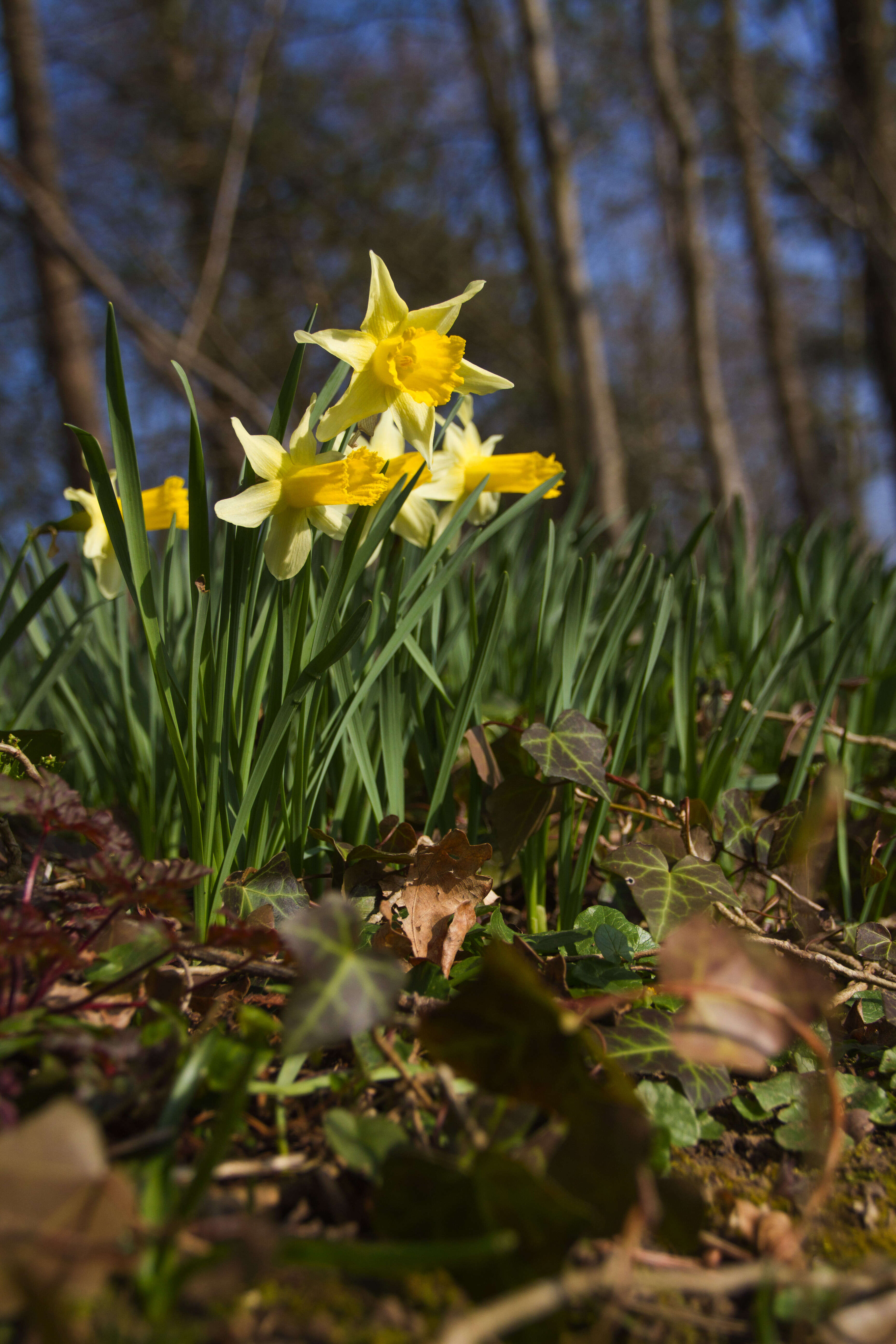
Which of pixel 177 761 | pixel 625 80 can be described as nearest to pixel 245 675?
pixel 177 761

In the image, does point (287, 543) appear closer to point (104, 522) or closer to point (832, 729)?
point (104, 522)

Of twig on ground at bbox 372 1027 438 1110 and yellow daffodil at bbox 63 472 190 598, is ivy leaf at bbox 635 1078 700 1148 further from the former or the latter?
yellow daffodil at bbox 63 472 190 598

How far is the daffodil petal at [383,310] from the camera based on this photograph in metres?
1.11

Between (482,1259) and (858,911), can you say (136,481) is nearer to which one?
(482,1259)

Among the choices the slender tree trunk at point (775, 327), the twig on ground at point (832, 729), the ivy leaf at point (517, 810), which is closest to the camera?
the ivy leaf at point (517, 810)

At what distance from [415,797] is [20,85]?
704 centimetres

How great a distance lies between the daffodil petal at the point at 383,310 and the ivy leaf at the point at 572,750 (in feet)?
1.93

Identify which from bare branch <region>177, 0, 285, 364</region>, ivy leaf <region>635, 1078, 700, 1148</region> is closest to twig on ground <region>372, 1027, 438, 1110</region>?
ivy leaf <region>635, 1078, 700, 1148</region>

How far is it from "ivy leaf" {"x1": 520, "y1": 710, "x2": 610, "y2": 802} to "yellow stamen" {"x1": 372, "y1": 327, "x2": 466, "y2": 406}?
1.59ft

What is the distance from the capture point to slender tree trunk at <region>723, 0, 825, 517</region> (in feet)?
30.9

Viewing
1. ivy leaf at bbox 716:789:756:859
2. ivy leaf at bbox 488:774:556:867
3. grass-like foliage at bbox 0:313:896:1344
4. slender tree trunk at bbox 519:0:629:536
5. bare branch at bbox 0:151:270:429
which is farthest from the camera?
slender tree trunk at bbox 519:0:629:536

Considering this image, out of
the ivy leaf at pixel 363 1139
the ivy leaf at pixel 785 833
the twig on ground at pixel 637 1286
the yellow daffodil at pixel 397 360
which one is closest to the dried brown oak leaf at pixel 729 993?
the twig on ground at pixel 637 1286

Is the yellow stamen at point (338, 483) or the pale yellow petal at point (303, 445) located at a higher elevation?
the pale yellow petal at point (303, 445)

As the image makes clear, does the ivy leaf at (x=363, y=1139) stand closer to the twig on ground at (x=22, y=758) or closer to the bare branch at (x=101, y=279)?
the twig on ground at (x=22, y=758)
